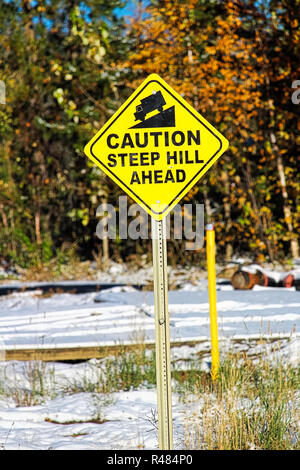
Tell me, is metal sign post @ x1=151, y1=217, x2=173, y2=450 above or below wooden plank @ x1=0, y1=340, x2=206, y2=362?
above

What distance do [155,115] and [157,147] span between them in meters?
0.20

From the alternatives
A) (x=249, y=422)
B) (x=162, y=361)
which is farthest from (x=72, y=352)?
(x=162, y=361)

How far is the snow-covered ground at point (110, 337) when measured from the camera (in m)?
4.59

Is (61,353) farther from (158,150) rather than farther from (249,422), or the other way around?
(158,150)

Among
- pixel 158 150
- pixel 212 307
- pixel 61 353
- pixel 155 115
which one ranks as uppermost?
pixel 155 115

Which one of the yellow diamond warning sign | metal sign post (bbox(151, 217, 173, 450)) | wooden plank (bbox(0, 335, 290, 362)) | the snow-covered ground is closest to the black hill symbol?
the yellow diamond warning sign

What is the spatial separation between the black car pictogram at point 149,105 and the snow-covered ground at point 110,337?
207 cm

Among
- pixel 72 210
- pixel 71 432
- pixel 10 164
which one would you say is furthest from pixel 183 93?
pixel 71 432

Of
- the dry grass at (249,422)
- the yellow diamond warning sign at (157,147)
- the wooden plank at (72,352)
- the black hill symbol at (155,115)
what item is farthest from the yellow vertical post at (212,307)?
the black hill symbol at (155,115)

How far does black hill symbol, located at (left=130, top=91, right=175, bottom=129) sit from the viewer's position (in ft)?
11.7

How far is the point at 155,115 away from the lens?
11.8 feet

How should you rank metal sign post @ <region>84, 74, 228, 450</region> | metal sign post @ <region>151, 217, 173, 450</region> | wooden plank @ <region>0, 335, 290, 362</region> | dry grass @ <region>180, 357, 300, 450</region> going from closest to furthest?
metal sign post @ <region>151, 217, 173, 450</region> < metal sign post @ <region>84, 74, 228, 450</region> < dry grass @ <region>180, 357, 300, 450</region> < wooden plank @ <region>0, 335, 290, 362</region>

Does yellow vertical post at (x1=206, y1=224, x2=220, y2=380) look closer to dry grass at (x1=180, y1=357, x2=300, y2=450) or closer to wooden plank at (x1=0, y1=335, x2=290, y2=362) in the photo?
dry grass at (x1=180, y1=357, x2=300, y2=450)

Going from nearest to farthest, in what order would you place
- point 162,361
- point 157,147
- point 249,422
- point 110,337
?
point 162,361 → point 157,147 → point 249,422 → point 110,337
